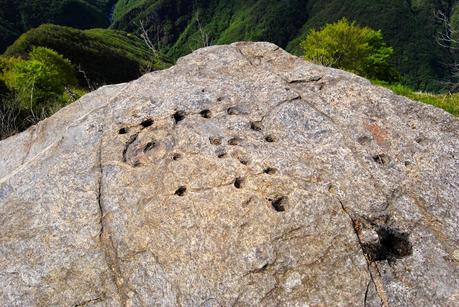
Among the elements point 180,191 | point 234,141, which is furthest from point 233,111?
point 180,191

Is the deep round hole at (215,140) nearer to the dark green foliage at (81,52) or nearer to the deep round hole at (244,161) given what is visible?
the deep round hole at (244,161)

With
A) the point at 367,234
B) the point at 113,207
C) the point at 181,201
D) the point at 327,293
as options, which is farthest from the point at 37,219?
the point at 367,234

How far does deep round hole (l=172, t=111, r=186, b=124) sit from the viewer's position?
950cm

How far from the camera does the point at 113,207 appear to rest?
810cm

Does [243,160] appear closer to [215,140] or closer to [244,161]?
[244,161]

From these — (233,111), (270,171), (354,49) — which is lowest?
(354,49)

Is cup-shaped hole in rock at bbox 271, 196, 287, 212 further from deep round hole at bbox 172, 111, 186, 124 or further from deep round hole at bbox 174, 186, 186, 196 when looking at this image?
deep round hole at bbox 172, 111, 186, 124

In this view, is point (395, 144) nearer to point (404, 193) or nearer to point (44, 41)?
point (404, 193)

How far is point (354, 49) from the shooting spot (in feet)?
161

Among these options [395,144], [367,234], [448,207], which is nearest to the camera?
[367,234]

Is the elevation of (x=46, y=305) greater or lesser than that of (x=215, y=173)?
lesser

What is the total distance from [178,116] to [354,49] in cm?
4297

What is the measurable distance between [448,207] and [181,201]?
4.32 metres

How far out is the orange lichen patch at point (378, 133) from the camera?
29.2 feet
